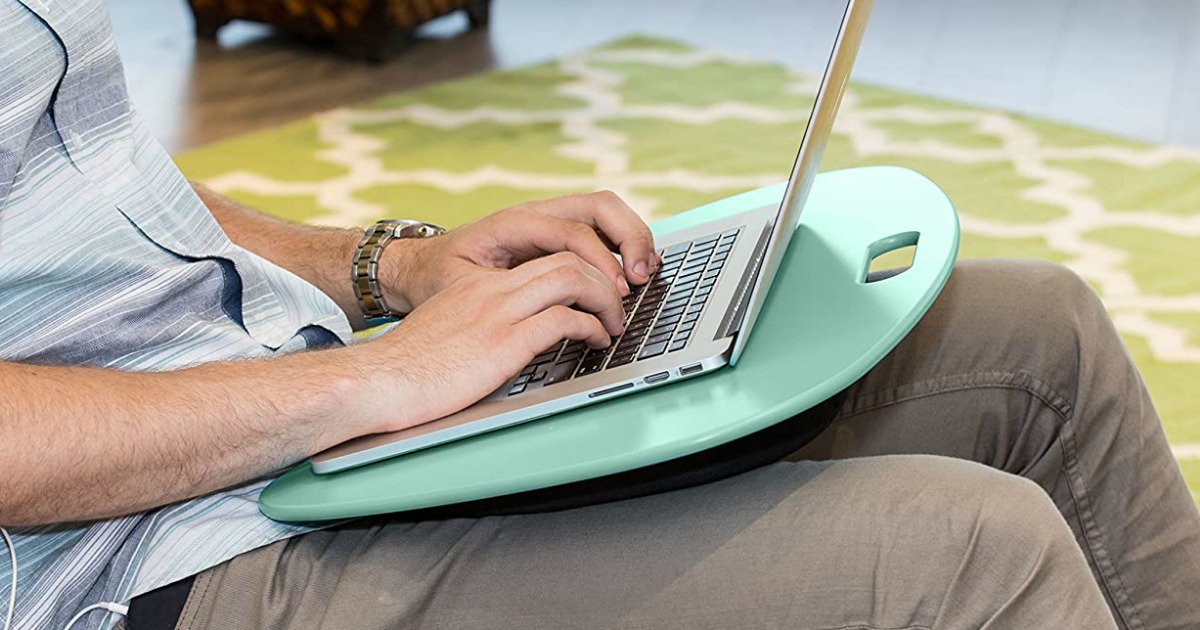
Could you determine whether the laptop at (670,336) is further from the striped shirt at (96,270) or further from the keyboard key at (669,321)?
the striped shirt at (96,270)

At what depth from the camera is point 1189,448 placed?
5.21 feet

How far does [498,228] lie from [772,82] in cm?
206

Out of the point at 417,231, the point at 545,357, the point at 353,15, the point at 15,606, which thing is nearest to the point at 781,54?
the point at 353,15

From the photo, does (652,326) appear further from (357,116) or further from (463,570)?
(357,116)

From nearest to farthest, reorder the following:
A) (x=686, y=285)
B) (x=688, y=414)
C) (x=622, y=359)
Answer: (x=688, y=414)
(x=622, y=359)
(x=686, y=285)

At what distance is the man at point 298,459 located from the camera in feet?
2.38

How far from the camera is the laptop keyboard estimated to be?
2.73ft

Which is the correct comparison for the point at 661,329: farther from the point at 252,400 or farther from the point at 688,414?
the point at 252,400

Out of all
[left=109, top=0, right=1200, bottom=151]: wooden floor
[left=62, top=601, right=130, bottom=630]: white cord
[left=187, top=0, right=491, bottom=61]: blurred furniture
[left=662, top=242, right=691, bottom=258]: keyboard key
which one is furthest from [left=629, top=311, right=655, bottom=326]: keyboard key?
[left=187, top=0, right=491, bottom=61]: blurred furniture

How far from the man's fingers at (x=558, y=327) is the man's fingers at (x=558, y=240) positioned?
10cm

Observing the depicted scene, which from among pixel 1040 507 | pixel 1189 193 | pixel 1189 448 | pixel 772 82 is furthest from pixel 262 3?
pixel 1040 507

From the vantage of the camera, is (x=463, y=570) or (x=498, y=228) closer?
(x=463, y=570)

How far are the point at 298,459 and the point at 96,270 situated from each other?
171 millimetres

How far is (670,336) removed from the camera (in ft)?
2.76
